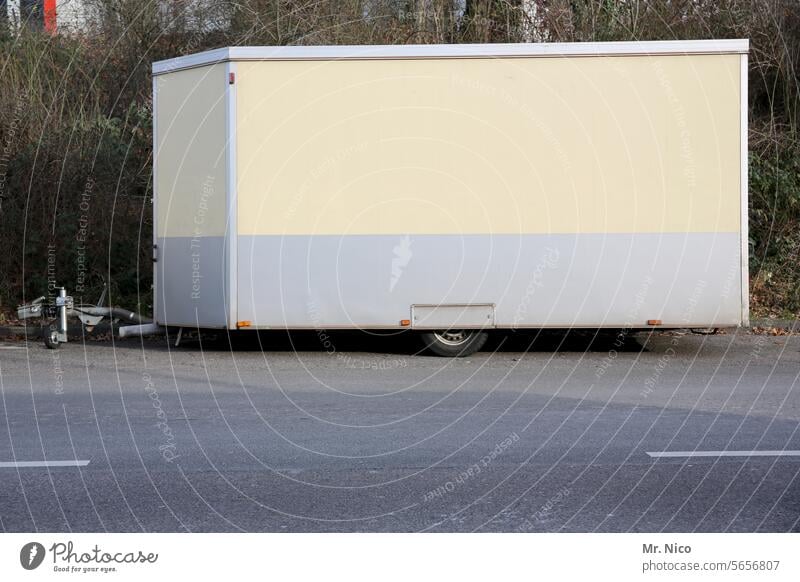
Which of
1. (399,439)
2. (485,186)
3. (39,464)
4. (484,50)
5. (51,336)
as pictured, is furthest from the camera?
(51,336)

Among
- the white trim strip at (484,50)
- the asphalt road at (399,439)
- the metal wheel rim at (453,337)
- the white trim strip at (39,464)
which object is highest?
the white trim strip at (484,50)

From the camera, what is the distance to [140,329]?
1302 cm

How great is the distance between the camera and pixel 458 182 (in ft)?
39.2

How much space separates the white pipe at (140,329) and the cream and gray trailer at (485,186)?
1.40 metres

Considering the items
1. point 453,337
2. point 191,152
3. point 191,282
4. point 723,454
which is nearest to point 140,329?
point 191,282

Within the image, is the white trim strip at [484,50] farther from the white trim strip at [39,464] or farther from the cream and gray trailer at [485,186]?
the white trim strip at [39,464]

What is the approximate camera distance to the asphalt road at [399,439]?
590cm

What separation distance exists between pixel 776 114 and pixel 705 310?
26.4 feet

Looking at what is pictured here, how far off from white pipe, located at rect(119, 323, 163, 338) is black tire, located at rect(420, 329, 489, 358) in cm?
323

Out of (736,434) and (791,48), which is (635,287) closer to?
(736,434)

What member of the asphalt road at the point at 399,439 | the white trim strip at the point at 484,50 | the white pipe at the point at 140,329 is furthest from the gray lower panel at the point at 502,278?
the white trim strip at the point at 484,50

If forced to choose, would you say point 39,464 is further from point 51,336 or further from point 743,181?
point 743,181

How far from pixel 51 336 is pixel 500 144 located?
5.83 metres

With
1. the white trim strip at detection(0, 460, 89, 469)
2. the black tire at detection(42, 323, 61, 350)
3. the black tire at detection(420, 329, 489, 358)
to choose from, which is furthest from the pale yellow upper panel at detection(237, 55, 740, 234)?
the white trim strip at detection(0, 460, 89, 469)
